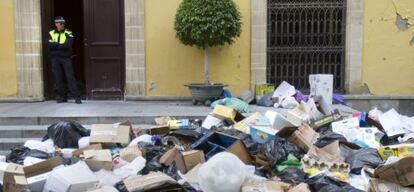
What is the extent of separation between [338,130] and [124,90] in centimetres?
481

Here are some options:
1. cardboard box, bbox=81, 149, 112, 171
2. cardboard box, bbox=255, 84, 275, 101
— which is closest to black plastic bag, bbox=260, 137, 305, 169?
cardboard box, bbox=81, 149, 112, 171

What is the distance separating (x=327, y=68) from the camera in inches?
394

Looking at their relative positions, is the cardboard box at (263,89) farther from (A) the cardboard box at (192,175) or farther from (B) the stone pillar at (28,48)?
(A) the cardboard box at (192,175)

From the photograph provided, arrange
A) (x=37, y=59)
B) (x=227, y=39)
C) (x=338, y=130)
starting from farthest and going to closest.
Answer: (x=37, y=59) → (x=227, y=39) → (x=338, y=130)

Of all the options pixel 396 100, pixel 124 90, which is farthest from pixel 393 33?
pixel 124 90

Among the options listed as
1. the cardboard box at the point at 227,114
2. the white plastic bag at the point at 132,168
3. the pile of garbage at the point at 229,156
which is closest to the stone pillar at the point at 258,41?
the pile of garbage at the point at 229,156

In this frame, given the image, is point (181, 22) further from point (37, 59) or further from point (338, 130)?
point (338, 130)

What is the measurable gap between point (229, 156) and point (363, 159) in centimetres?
177

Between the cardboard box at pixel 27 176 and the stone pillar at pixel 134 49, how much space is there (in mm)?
4601

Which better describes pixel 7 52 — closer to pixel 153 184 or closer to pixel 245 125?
pixel 245 125

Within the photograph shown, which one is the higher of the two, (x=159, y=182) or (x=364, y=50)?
(x=364, y=50)

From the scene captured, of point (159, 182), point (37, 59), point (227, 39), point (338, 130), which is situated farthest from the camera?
point (37, 59)

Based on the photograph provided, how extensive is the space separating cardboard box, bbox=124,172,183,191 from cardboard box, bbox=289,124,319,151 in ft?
6.16

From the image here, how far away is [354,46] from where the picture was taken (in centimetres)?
982
